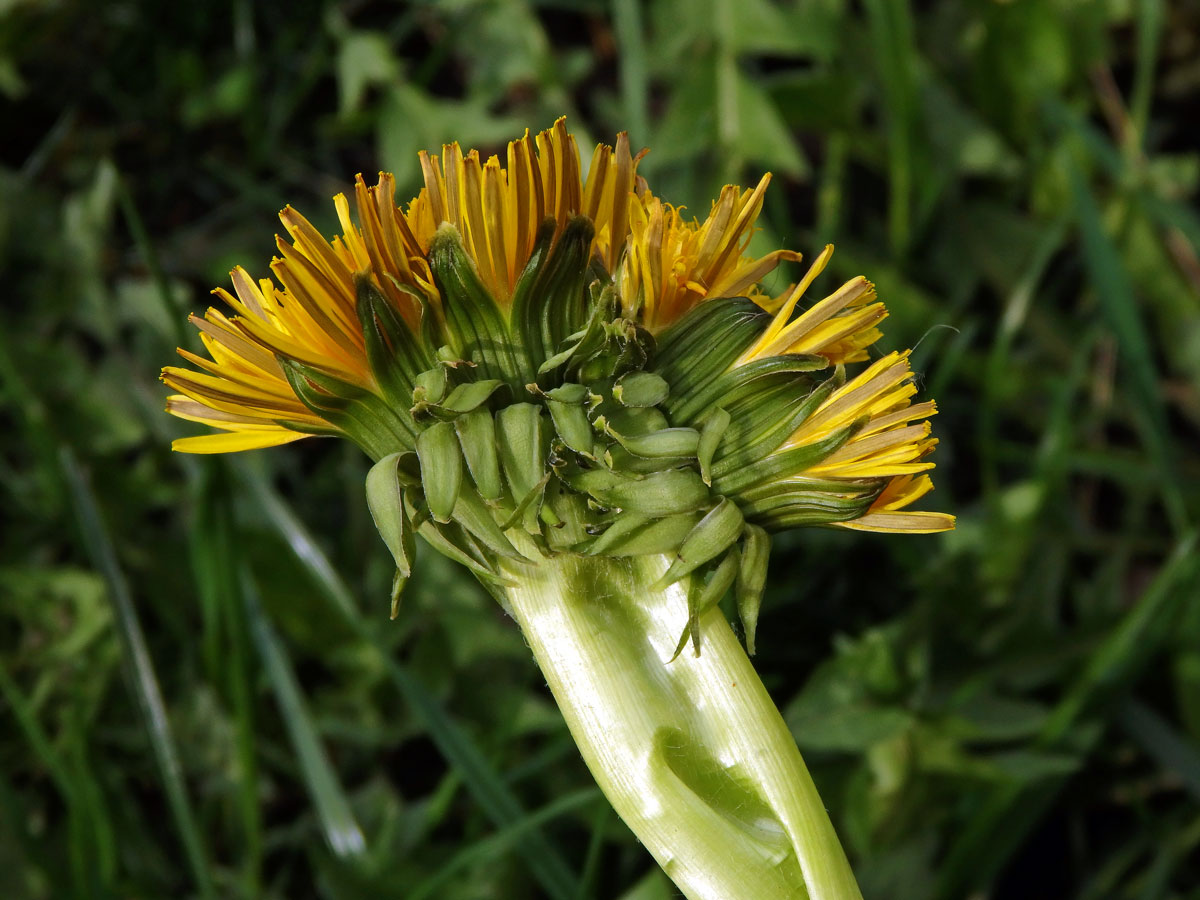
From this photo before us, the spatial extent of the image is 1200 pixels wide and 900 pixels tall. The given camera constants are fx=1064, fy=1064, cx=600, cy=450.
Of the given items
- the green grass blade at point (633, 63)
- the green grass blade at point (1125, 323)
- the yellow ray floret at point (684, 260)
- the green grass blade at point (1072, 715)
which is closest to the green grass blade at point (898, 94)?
the green grass blade at point (1125, 323)

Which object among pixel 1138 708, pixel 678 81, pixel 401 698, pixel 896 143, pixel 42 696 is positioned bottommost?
pixel 1138 708

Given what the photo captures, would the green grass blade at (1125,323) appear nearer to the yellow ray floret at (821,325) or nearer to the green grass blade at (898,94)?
the green grass blade at (898,94)

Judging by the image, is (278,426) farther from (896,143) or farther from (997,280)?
(997,280)

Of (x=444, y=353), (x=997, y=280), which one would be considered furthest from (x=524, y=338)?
(x=997, y=280)

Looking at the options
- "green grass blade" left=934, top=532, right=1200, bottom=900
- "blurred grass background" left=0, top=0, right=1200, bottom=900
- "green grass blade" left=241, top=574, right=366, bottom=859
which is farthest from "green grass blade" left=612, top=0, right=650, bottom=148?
"green grass blade" left=934, top=532, right=1200, bottom=900

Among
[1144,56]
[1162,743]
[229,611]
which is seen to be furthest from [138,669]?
[1144,56]

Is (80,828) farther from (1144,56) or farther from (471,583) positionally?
(1144,56)
